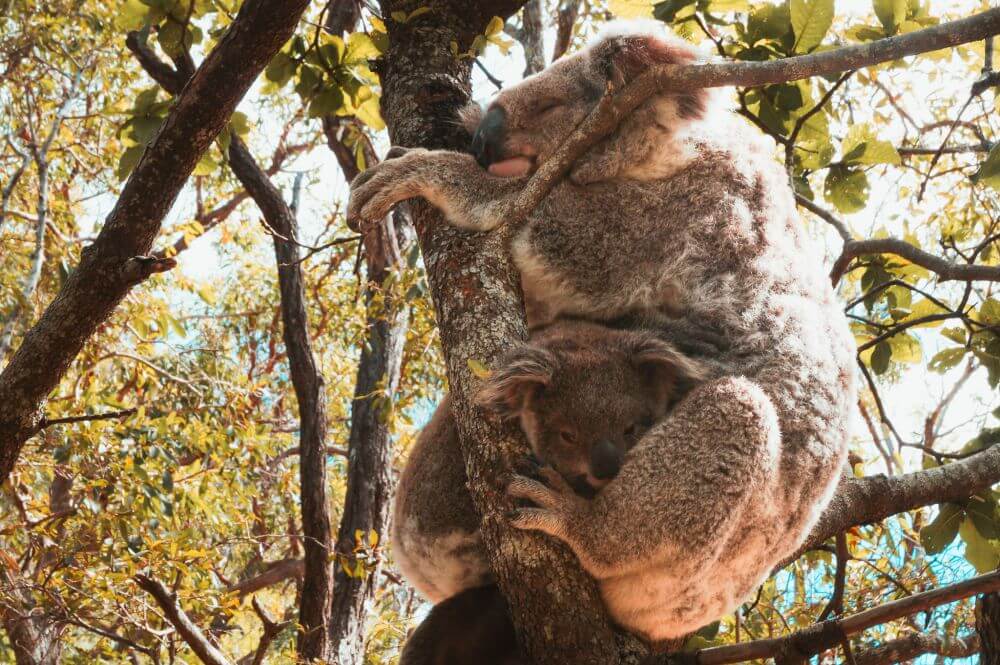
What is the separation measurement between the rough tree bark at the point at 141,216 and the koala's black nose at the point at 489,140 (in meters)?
0.89

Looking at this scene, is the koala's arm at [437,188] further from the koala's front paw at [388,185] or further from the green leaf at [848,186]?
the green leaf at [848,186]

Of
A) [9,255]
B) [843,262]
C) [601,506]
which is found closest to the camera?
[601,506]

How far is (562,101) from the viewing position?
362 centimetres

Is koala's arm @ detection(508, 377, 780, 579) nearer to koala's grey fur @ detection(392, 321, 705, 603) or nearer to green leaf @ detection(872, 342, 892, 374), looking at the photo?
koala's grey fur @ detection(392, 321, 705, 603)

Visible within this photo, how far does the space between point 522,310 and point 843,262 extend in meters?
1.81

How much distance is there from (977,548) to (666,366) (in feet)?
5.60

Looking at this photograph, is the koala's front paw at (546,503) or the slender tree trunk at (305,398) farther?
the slender tree trunk at (305,398)

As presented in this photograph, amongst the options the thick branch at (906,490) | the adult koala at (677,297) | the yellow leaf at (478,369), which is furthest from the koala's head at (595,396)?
the thick branch at (906,490)

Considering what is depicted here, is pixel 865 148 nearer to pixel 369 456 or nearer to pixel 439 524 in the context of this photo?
pixel 439 524

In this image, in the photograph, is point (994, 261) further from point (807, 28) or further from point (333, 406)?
point (333, 406)

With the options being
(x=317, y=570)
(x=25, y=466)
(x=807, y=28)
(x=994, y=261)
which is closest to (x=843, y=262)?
(x=807, y=28)

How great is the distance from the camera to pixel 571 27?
6.27 m

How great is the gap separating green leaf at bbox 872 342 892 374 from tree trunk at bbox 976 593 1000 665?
113 centimetres

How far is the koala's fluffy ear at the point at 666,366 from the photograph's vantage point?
257 centimetres
